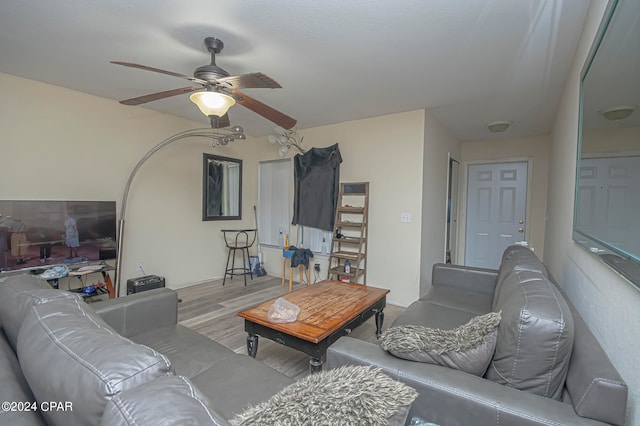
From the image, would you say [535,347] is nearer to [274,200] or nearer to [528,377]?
[528,377]

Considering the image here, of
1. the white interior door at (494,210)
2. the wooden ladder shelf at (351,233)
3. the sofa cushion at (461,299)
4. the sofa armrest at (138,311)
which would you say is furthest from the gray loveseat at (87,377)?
the white interior door at (494,210)

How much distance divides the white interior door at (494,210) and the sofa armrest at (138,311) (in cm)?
481

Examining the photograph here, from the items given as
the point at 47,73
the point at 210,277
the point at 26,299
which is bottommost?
the point at 210,277

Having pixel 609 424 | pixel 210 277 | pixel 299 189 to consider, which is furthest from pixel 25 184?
pixel 609 424

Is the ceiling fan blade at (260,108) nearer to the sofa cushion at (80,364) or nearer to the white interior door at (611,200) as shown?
the sofa cushion at (80,364)

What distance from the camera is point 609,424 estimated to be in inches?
31.9

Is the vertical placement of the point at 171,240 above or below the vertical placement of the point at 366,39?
below

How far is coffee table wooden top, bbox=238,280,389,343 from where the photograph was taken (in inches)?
71.3

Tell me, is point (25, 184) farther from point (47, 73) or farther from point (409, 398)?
point (409, 398)

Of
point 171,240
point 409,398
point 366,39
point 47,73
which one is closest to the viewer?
point 409,398

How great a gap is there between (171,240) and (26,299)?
9.94ft

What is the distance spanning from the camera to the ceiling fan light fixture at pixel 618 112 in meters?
0.92

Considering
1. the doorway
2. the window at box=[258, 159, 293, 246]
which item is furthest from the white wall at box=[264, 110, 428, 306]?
the doorway

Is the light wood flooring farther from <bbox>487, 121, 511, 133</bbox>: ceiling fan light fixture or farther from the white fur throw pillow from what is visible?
<bbox>487, 121, 511, 133</bbox>: ceiling fan light fixture
